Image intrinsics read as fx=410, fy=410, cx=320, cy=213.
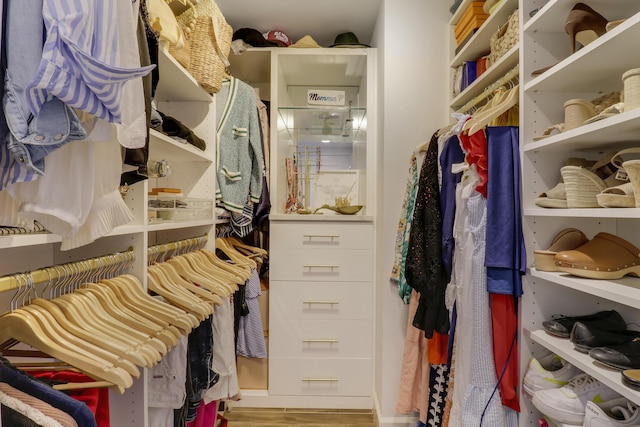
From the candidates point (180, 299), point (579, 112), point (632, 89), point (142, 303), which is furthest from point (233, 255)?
point (632, 89)

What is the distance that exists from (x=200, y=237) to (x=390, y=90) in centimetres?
120

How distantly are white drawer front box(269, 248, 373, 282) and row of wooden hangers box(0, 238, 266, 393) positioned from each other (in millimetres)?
881

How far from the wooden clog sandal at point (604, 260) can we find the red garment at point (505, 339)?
26 cm

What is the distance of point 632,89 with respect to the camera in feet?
2.85

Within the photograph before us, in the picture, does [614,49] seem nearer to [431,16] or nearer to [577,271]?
[577,271]

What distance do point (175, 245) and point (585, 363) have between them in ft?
4.55

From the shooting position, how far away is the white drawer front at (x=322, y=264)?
7.89 ft

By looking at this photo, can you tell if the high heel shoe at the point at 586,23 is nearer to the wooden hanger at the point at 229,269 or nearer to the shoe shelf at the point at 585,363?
the shoe shelf at the point at 585,363

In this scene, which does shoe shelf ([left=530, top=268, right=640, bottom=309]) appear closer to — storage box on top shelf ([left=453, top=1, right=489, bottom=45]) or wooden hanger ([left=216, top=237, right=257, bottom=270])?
storage box on top shelf ([left=453, top=1, right=489, bottom=45])

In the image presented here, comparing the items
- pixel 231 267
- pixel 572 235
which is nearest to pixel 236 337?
pixel 231 267

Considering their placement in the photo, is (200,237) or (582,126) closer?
(582,126)

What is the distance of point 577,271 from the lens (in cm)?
106

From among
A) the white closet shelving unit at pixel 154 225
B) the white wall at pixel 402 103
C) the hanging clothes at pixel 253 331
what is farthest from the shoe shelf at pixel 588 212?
the hanging clothes at pixel 253 331

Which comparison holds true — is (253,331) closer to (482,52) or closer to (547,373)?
(547,373)
